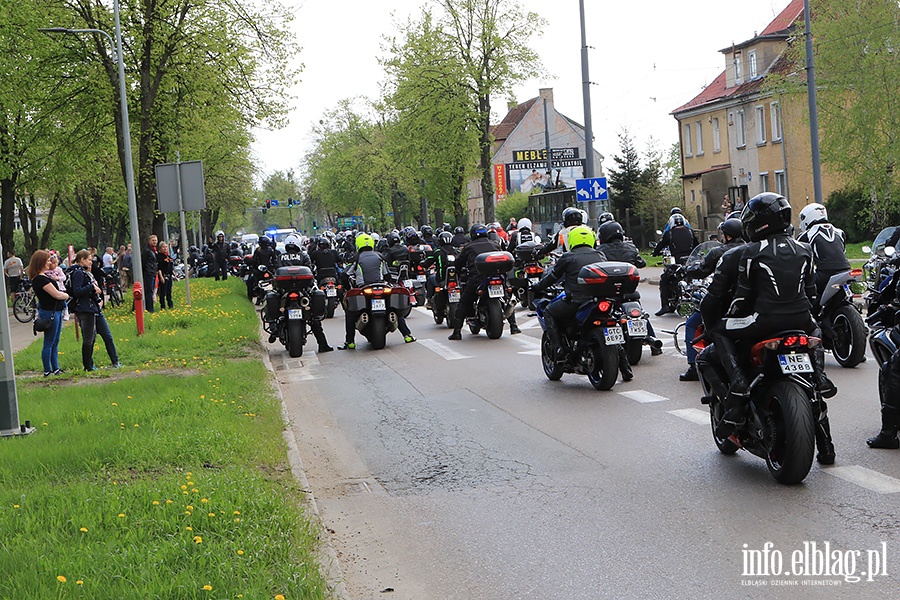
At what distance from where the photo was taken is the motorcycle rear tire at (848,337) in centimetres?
1177

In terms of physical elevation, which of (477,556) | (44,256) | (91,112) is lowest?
(477,556)

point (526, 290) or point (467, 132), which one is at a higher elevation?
point (467, 132)

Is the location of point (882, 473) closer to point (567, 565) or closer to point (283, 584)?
point (567, 565)

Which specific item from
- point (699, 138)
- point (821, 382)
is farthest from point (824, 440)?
point (699, 138)

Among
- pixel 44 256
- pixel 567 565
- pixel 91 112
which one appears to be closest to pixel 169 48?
pixel 91 112

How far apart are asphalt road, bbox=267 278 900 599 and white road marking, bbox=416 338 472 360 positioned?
11.3ft

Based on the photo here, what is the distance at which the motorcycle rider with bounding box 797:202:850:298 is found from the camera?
38.8ft

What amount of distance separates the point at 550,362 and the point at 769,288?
5532 millimetres

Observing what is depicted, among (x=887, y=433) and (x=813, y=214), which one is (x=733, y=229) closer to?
(x=813, y=214)

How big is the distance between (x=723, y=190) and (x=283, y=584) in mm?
54792

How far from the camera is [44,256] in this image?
15.0 meters

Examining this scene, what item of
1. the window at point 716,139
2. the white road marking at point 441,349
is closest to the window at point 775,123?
the window at point 716,139

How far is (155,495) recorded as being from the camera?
6.73m

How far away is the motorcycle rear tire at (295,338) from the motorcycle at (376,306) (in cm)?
81
